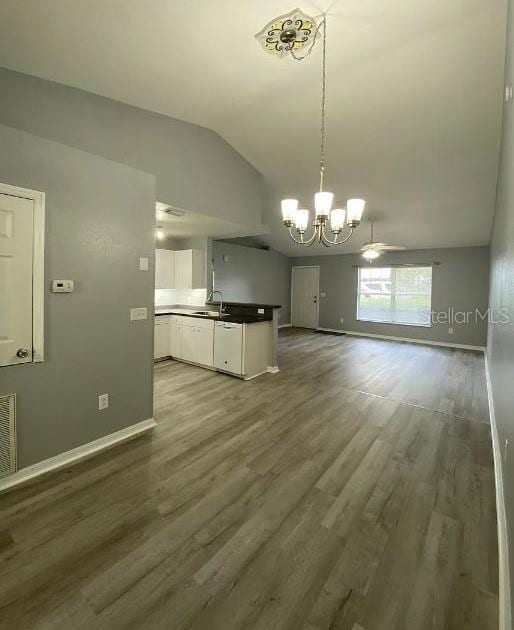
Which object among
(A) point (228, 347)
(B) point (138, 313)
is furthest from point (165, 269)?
(B) point (138, 313)

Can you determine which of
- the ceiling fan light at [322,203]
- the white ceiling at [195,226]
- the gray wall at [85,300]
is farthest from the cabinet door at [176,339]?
the ceiling fan light at [322,203]

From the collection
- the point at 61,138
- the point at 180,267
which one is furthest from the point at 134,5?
the point at 180,267

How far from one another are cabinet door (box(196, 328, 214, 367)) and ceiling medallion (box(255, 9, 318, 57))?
140 inches

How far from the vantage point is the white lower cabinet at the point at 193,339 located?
4.82 metres

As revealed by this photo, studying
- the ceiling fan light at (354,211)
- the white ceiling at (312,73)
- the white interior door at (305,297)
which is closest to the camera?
the white ceiling at (312,73)

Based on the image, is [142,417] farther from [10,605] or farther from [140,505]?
[10,605]

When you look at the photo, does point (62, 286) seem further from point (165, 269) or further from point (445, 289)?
point (445, 289)

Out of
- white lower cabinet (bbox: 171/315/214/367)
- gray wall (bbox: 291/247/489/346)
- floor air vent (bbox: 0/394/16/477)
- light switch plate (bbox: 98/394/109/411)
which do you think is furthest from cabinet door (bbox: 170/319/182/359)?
gray wall (bbox: 291/247/489/346)

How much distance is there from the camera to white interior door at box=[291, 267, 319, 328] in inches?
366

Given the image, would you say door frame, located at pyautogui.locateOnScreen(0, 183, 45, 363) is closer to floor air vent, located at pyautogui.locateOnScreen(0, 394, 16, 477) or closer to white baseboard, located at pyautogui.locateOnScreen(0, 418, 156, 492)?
floor air vent, located at pyautogui.locateOnScreen(0, 394, 16, 477)

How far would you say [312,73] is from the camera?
2.71 meters

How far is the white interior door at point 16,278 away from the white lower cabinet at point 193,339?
9.34 ft

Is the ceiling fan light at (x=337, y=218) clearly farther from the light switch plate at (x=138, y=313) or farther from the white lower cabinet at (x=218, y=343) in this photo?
the white lower cabinet at (x=218, y=343)

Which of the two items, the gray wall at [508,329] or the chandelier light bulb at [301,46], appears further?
the chandelier light bulb at [301,46]
